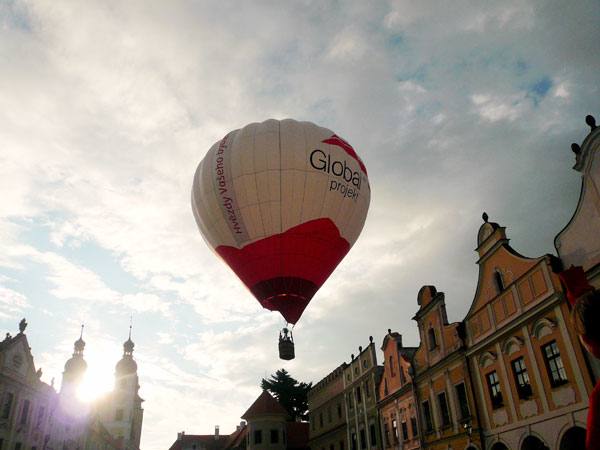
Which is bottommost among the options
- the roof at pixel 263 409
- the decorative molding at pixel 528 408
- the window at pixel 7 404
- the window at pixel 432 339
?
the decorative molding at pixel 528 408

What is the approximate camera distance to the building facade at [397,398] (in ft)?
95.9

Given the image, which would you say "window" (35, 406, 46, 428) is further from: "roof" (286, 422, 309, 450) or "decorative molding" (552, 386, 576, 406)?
"decorative molding" (552, 386, 576, 406)

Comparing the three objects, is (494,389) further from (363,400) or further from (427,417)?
(363,400)

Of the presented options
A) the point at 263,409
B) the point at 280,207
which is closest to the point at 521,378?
the point at 280,207

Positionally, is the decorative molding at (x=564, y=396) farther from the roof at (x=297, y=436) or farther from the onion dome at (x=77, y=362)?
the onion dome at (x=77, y=362)

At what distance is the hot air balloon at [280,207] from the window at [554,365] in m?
8.68

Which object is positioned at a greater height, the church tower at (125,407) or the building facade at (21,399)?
the church tower at (125,407)

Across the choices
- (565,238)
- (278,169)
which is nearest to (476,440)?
(565,238)

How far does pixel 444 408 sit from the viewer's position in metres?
25.9

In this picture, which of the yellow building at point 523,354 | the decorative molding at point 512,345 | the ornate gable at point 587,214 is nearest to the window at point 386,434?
the yellow building at point 523,354

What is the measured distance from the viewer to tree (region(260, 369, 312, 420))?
79.9m

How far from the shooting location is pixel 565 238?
18.4 metres

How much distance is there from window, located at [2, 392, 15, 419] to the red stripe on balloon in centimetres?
2307

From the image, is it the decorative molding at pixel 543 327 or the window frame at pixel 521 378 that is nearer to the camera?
the decorative molding at pixel 543 327
